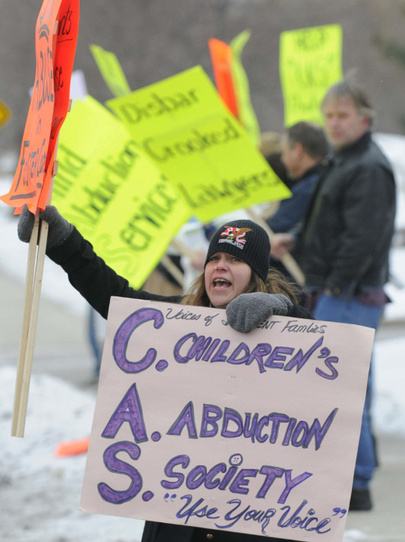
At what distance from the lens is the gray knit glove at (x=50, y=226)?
8.54ft

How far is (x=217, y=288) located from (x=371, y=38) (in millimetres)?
26392

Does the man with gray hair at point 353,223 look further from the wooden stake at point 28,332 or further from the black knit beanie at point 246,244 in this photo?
the wooden stake at point 28,332

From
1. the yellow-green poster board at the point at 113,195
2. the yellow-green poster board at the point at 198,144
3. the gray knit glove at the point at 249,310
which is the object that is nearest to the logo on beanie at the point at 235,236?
the gray knit glove at the point at 249,310

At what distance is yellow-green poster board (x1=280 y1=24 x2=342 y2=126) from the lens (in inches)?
326

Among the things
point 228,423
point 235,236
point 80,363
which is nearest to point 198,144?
point 235,236

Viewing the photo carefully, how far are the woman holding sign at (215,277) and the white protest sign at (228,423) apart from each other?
0.39 feet

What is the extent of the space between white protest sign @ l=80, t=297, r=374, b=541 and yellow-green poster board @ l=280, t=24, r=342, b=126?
595 centimetres

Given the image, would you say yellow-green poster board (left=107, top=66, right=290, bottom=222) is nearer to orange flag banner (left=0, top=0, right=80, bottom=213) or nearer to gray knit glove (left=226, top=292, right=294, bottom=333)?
orange flag banner (left=0, top=0, right=80, bottom=213)

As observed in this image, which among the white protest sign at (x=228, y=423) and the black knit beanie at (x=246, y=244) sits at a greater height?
the black knit beanie at (x=246, y=244)

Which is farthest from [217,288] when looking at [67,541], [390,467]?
[390,467]

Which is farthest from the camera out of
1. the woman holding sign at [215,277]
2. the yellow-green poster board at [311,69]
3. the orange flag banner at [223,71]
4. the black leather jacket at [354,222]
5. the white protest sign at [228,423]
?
the yellow-green poster board at [311,69]

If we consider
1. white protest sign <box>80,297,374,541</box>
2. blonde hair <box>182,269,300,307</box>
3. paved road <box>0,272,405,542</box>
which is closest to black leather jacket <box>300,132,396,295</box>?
paved road <box>0,272,405,542</box>

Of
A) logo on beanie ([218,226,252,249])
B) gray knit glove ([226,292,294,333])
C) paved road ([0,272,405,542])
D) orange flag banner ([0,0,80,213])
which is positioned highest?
orange flag banner ([0,0,80,213])

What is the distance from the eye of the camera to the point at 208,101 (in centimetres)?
493
